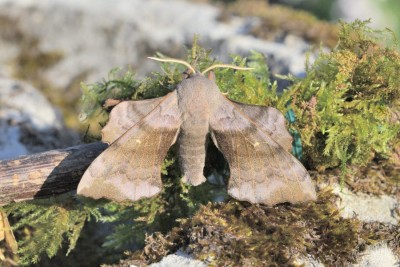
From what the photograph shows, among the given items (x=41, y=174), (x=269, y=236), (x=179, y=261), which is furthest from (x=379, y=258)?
(x=41, y=174)

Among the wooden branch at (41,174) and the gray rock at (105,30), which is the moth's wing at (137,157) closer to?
the wooden branch at (41,174)

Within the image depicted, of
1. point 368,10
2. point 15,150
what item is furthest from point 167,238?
point 368,10

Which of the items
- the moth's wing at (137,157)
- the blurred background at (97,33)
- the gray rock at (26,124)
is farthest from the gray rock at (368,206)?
the blurred background at (97,33)

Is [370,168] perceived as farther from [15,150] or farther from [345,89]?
[15,150]

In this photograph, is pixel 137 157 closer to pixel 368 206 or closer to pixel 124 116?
pixel 124 116

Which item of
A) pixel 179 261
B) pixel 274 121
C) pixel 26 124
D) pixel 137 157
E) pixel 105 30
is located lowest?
pixel 26 124

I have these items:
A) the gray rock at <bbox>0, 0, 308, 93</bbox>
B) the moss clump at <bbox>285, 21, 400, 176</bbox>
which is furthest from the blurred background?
the moss clump at <bbox>285, 21, 400, 176</bbox>

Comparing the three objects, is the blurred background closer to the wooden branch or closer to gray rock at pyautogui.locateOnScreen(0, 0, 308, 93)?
gray rock at pyautogui.locateOnScreen(0, 0, 308, 93)
